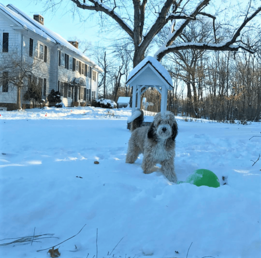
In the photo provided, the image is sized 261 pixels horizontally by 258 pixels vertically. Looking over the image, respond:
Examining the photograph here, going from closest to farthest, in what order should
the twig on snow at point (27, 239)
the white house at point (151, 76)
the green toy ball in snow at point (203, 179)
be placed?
the twig on snow at point (27, 239) → the green toy ball in snow at point (203, 179) → the white house at point (151, 76)

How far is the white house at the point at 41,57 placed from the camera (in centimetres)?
2162

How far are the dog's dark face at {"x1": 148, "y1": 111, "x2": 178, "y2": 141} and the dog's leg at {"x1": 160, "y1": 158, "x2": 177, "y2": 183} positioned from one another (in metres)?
0.45

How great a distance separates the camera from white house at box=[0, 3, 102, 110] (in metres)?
21.6

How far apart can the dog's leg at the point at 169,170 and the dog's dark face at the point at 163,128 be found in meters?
0.45

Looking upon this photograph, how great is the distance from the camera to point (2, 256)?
2195 millimetres

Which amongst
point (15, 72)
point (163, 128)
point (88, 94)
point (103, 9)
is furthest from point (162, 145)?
point (88, 94)

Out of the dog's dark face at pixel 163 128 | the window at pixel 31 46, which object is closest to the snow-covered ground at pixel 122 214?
the dog's dark face at pixel 163 128

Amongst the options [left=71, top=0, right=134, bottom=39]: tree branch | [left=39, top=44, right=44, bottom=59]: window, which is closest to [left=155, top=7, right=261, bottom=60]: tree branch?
[left=71, top=0, right=134, bottom=39]: tree branch

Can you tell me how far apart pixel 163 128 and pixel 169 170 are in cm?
76

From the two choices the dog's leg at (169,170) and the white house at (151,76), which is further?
the white house at (151,76)

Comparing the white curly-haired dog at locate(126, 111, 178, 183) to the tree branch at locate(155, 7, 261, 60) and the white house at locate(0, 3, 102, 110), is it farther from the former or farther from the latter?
the white house at locate(0, 3, 102, 110)

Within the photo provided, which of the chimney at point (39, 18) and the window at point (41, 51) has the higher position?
the chimney at point (39, 18)

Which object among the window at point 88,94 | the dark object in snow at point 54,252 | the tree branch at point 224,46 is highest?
the tree branch at point 224,46

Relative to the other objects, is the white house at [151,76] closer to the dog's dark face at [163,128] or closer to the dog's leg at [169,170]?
the dog's dark face at [163,128]
